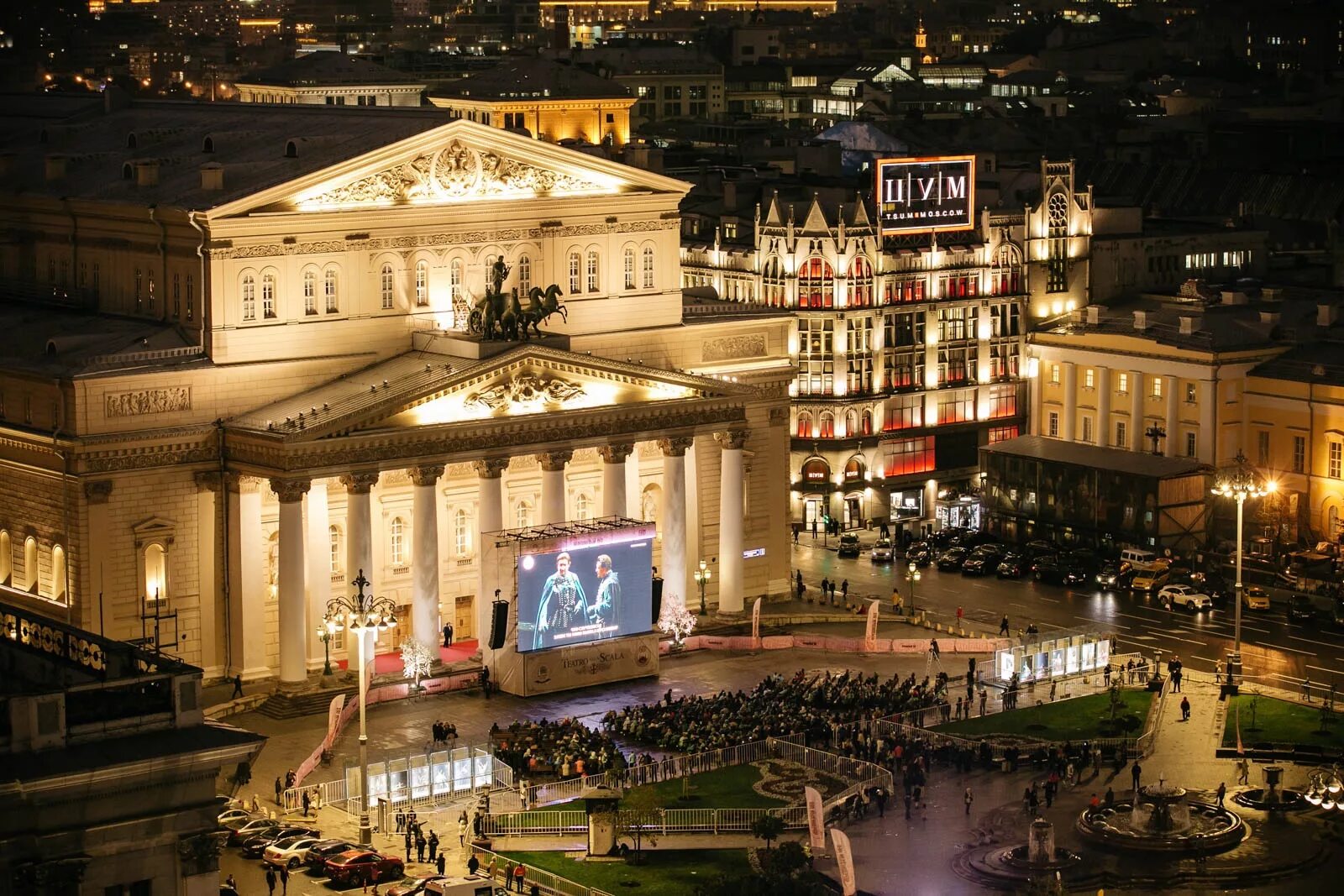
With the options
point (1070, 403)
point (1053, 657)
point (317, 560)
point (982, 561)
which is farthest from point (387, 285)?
point (1070, 403)

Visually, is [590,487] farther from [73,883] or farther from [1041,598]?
[73,883]

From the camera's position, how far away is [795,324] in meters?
126

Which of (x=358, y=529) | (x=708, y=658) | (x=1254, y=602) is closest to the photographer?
(x=358, y=529)

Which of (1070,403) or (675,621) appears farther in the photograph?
(1070,403)

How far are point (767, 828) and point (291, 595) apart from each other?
27.3 meters

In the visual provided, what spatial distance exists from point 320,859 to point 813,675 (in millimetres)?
29289

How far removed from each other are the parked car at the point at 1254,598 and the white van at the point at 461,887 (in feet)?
174

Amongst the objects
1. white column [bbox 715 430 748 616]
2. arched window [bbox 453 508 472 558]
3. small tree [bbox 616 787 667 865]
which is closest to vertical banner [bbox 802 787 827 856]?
small tree [bbox 616 787 667 865]

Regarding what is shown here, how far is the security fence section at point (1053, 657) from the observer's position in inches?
4198

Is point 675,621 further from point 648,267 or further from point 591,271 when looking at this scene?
point 648,267

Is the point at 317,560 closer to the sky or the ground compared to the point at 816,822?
closer to the sky

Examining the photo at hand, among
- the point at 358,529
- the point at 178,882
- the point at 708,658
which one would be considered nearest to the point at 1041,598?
the point at 708,658

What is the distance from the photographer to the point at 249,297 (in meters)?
108

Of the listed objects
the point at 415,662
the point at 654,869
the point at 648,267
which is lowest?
the point at 654,869
